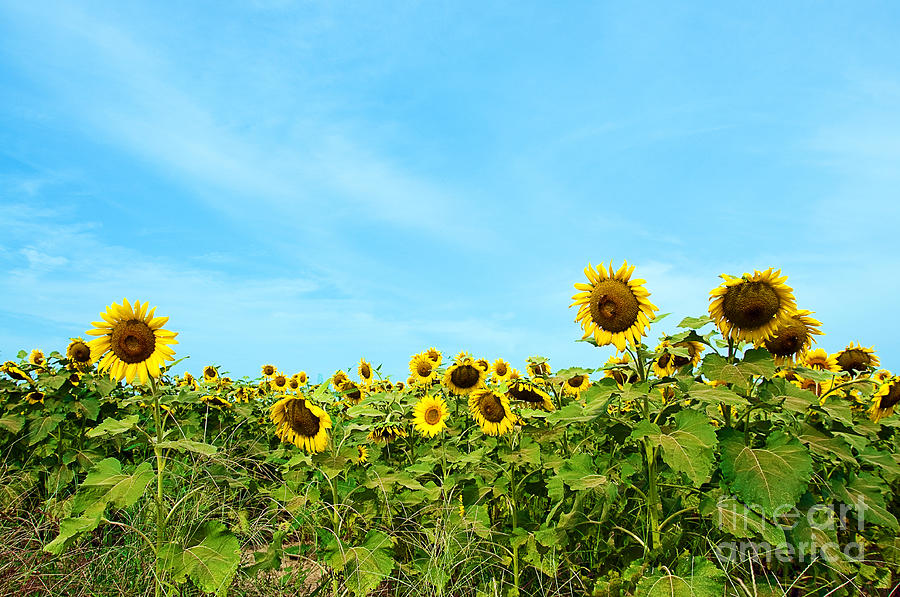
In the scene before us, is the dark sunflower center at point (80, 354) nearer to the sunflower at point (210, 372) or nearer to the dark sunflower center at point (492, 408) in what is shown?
the sunflower at point (210, 372)

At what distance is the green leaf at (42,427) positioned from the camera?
6668mm

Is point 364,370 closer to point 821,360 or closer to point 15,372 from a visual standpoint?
point 15,372

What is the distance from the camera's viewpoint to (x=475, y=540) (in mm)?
4035

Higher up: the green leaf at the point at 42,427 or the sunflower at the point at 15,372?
the sunflower at the point at 15,372

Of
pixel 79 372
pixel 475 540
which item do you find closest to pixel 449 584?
pixel 475 540

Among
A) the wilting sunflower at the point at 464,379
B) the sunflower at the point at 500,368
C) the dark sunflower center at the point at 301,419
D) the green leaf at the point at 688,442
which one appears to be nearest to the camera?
the green leaf at the point at 688,442

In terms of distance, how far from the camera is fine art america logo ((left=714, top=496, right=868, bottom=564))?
9.89ft

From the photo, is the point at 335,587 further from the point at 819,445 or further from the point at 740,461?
the point at 819,445

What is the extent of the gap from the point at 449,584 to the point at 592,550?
893 millimetres

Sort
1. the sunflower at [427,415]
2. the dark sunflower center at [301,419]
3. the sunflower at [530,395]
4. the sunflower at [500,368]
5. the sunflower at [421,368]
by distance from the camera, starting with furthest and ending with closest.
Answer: the sunflower at [421,368] → the sunflower at [500,368] → the sunflower at [427,415] → the sunflower at [530,395] → the dark sunflower center at [301,419]

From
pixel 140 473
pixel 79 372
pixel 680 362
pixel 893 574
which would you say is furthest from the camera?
pixel 79 372

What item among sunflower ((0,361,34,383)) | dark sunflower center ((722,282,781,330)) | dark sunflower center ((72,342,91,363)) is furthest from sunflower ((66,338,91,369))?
dark sunflower center ((722,282,781,330))

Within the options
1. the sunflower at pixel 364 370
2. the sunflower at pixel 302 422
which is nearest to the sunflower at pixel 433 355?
the sunflower at pixel 364 370

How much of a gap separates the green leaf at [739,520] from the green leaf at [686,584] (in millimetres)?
212
